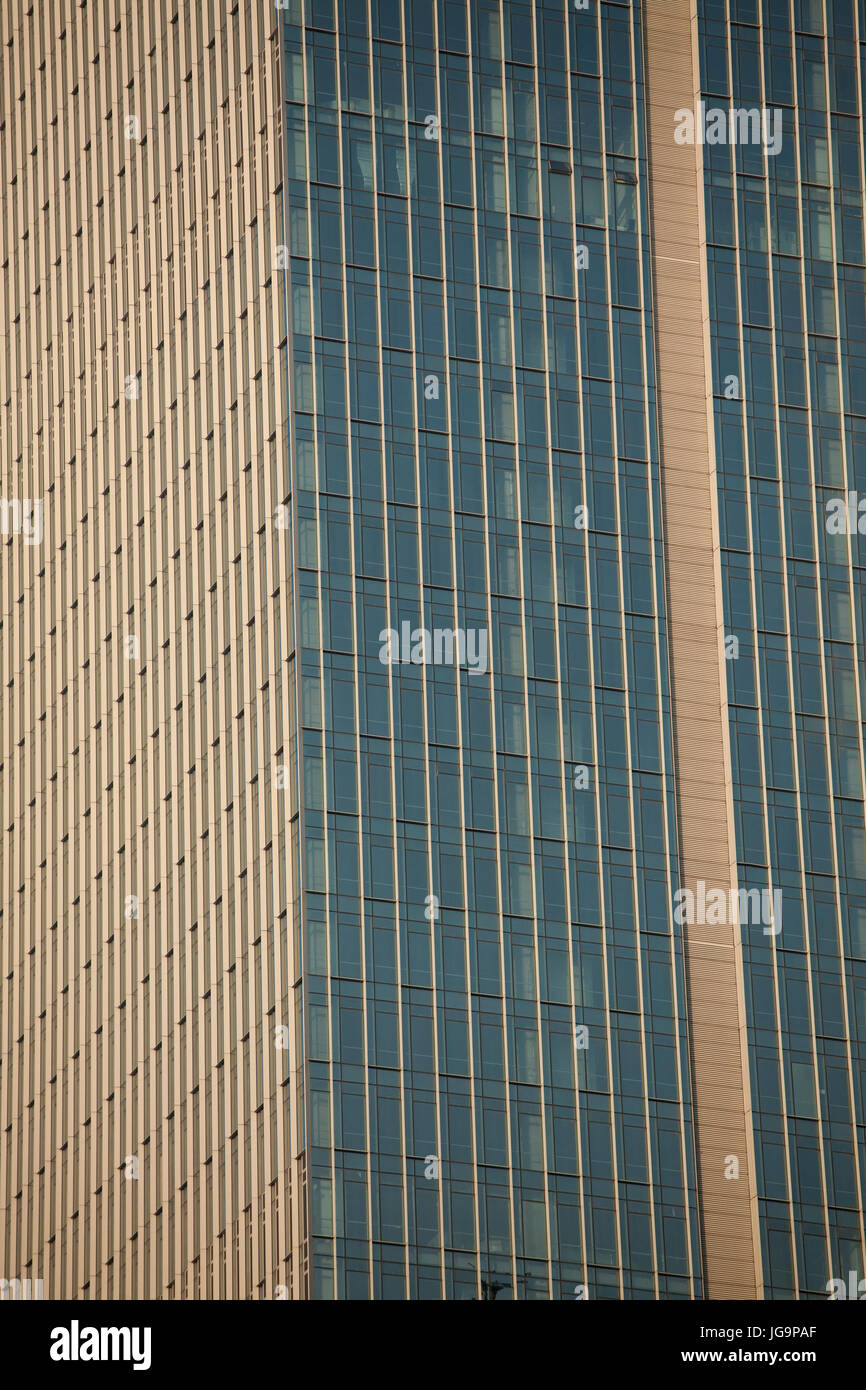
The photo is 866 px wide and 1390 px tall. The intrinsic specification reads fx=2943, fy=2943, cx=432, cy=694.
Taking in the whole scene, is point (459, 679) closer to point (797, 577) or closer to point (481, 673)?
point (481, 673)

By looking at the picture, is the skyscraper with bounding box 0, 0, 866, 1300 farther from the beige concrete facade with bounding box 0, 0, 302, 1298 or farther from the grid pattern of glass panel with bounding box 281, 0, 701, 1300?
the beige concrete facade with bounding box 0, 0, 302, 1298

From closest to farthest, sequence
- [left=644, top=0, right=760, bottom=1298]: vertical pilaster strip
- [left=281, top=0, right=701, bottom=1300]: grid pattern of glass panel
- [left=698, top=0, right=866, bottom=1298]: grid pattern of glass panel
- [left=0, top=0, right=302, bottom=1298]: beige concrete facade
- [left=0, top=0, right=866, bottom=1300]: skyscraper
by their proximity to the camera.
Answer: [left=281, top=0, right=701, bottom=1300]: grid pattern of glass panel, [left=0, top=0, right=866, bottom=1300]: skyscraper, [left=0, top=0, right=302, bottom=1298]: beige concrete facade, [left=644, top=0, right=760, bottom=1298]: vertical pilaster strip, [left=698, top=0, right=866, bottom=1298]: grid pattern of glass panel

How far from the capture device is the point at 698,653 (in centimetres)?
16150

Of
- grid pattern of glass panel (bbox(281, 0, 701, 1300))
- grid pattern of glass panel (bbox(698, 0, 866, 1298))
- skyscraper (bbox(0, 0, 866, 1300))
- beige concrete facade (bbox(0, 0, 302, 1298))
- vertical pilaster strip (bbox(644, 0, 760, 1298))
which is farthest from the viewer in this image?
grid pattern of glass panel (bbox(698, 0, 866, 1298))

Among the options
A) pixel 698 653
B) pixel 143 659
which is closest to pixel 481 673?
pixel 698 653

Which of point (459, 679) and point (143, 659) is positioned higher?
point (143, 659)

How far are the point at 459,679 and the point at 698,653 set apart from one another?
590 inches

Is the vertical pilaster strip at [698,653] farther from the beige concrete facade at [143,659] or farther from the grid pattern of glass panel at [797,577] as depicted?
the beige concrete facade at [143,659]

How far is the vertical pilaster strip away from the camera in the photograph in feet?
504

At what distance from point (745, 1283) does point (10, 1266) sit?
43564mm

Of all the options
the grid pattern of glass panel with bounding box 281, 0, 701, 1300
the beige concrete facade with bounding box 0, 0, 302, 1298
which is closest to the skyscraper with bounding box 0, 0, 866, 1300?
the grid pattern of glass panel with bounding box 281, 0, 701, 1300

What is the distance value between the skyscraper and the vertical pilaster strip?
0.25 meters

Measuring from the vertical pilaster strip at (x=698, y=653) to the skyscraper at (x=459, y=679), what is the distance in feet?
0.83
